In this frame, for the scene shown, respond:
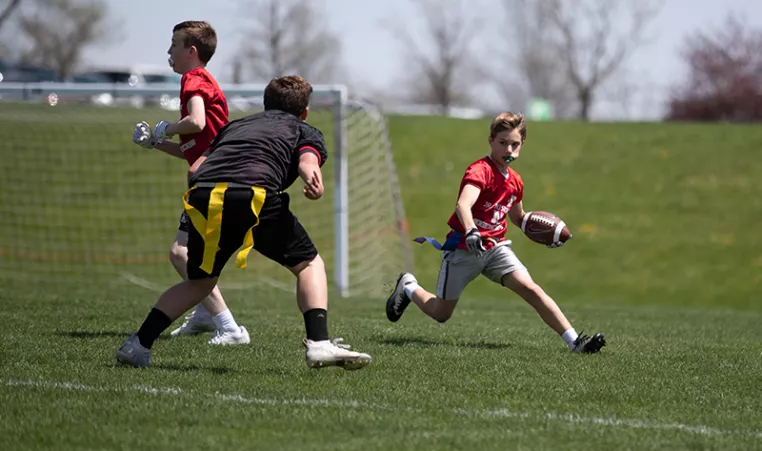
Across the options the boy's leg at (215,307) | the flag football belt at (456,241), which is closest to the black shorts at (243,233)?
the boy's leg at (215,307)

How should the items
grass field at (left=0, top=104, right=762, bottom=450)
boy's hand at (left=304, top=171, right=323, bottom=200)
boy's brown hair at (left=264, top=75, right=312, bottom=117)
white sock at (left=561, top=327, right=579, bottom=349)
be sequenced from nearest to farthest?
grass field at (left=0, top=104, right=762, bottom=450) < boy's hand at (left=304, top=171, right=323, bottom=200) < boy's brown hair at (left=264, top=75, right=312, bottom=117) < white sock at (left=561, top=327, right=579, bottom=349)

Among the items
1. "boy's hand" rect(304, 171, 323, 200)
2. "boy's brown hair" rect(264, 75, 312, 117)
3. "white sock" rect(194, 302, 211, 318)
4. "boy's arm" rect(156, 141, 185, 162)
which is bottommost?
"white sock" rect(194, 302, 211, 318)

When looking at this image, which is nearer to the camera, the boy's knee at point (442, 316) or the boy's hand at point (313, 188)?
the boy's hand at point (313, 188)

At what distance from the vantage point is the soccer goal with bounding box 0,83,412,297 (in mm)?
14609

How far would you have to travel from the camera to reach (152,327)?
5816 millimetres

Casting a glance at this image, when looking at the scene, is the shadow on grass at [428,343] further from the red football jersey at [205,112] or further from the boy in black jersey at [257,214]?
the red football jersey at [205,112]

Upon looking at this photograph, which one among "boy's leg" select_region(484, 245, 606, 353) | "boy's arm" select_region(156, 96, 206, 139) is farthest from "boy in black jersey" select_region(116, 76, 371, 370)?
"boy's leg" select_region(484, 245, 606, 353)

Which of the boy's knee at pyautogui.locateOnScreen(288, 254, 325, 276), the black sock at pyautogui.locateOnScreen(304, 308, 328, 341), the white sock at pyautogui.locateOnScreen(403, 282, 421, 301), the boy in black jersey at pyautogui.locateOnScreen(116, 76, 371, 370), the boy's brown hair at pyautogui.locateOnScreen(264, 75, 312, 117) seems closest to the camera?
the boy in black jersey at pyautogui.locateOnScreen(116, 76, 371, 370)

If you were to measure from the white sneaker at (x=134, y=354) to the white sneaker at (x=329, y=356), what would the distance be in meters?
0.90

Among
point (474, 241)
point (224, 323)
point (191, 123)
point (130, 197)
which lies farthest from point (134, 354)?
point (130, 197)

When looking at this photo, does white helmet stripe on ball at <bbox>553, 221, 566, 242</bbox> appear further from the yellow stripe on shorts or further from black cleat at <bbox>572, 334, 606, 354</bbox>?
the yellow stripe on shorts

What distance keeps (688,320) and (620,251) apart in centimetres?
1203

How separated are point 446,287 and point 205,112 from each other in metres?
2.09

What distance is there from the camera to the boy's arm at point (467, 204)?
6.75 meters
